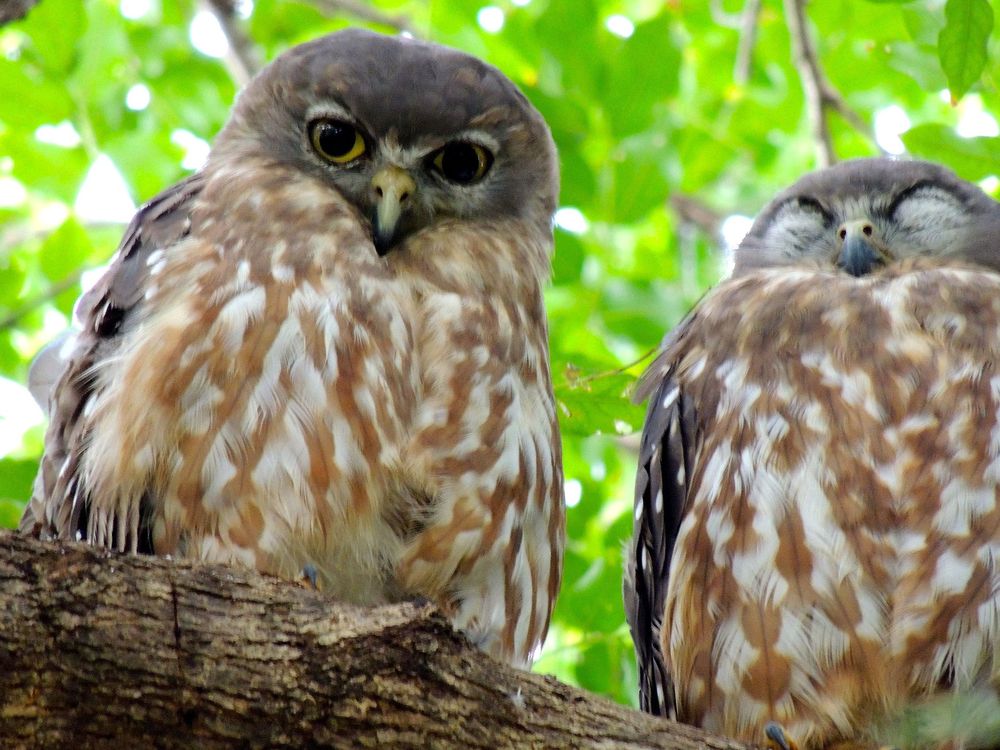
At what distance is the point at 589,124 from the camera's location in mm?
5734

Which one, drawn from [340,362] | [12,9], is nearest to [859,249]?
[340,362]

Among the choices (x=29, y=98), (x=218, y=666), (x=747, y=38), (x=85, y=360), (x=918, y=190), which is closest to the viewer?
(x=218, y=666)

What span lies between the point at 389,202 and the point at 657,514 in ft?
4.15

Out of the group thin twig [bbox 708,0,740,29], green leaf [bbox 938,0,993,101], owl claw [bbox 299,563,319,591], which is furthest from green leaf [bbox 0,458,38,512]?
thin twig [bbox 708,0,740,29]

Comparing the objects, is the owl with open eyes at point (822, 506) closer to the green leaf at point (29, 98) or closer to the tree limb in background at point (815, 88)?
the tree limb in background at point (815, 88)

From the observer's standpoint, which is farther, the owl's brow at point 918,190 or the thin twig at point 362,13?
the thin twig at point 362,13

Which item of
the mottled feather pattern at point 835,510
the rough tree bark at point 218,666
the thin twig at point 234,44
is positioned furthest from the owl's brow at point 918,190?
the thin twig at point 234,44

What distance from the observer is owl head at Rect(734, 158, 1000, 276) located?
4.80 meters

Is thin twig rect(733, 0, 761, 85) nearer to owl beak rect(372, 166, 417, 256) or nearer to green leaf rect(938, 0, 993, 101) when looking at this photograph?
green leaf rect(938, 0, 993, 101)

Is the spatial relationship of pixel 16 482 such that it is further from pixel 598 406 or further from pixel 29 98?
pixel 598 406

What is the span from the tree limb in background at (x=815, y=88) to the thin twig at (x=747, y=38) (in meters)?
0.61

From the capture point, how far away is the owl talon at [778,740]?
12.1 ft

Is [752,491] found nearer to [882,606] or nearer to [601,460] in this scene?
[882,606]

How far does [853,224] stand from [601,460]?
1911mm
